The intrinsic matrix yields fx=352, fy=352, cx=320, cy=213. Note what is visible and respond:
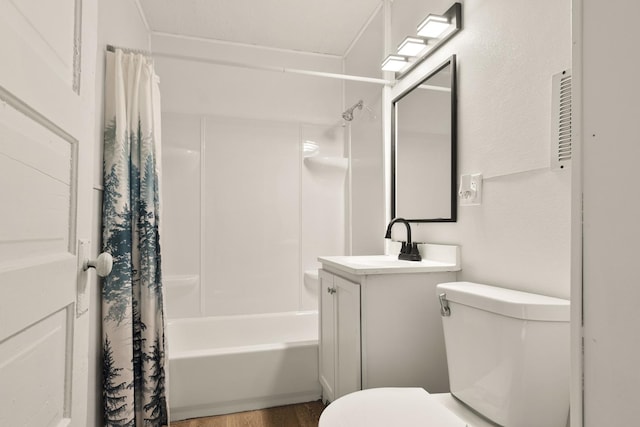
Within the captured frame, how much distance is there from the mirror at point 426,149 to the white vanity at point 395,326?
0.96 ft

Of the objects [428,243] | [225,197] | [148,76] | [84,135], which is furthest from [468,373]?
[225,197]

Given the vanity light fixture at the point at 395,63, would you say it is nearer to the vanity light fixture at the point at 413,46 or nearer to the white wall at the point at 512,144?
the vanity light fixture at the point at 413,46

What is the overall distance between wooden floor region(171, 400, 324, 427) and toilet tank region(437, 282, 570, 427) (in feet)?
3.77

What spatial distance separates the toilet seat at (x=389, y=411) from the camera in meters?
1.00

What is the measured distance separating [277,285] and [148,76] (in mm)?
1759

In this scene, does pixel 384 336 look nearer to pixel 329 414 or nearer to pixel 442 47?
pixel 329 414

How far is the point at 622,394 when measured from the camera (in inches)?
15.3

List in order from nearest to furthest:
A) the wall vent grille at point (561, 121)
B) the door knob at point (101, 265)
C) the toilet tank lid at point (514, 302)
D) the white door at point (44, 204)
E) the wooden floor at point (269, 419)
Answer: the white door at point (44, 204), the door knob at point (101, 265), the toilet tank lid at point (514, 302), the wall vent grille at point (561, 121), the wooden floor at point (269, 419)

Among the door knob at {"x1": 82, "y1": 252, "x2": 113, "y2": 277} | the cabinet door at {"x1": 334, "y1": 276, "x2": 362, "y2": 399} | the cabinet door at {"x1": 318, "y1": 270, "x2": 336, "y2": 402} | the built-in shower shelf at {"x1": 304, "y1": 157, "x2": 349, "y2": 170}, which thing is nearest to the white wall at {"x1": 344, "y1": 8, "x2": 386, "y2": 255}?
the built-in shower shelf at {"x1": 304, "y1": 157, "x2": 349, "y2": 170}

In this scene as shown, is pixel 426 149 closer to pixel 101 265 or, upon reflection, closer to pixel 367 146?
pixel 367 146

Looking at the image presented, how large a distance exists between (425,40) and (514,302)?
1398mm

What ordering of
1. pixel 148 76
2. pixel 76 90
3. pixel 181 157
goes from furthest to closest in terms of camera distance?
pixel 181 157
pixel 148 76
pixel 76 90

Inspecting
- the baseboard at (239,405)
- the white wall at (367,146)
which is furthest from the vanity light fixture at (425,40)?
the baseboard at (239,405)

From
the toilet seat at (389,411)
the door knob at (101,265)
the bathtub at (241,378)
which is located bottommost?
the bathtub at (241,378)
